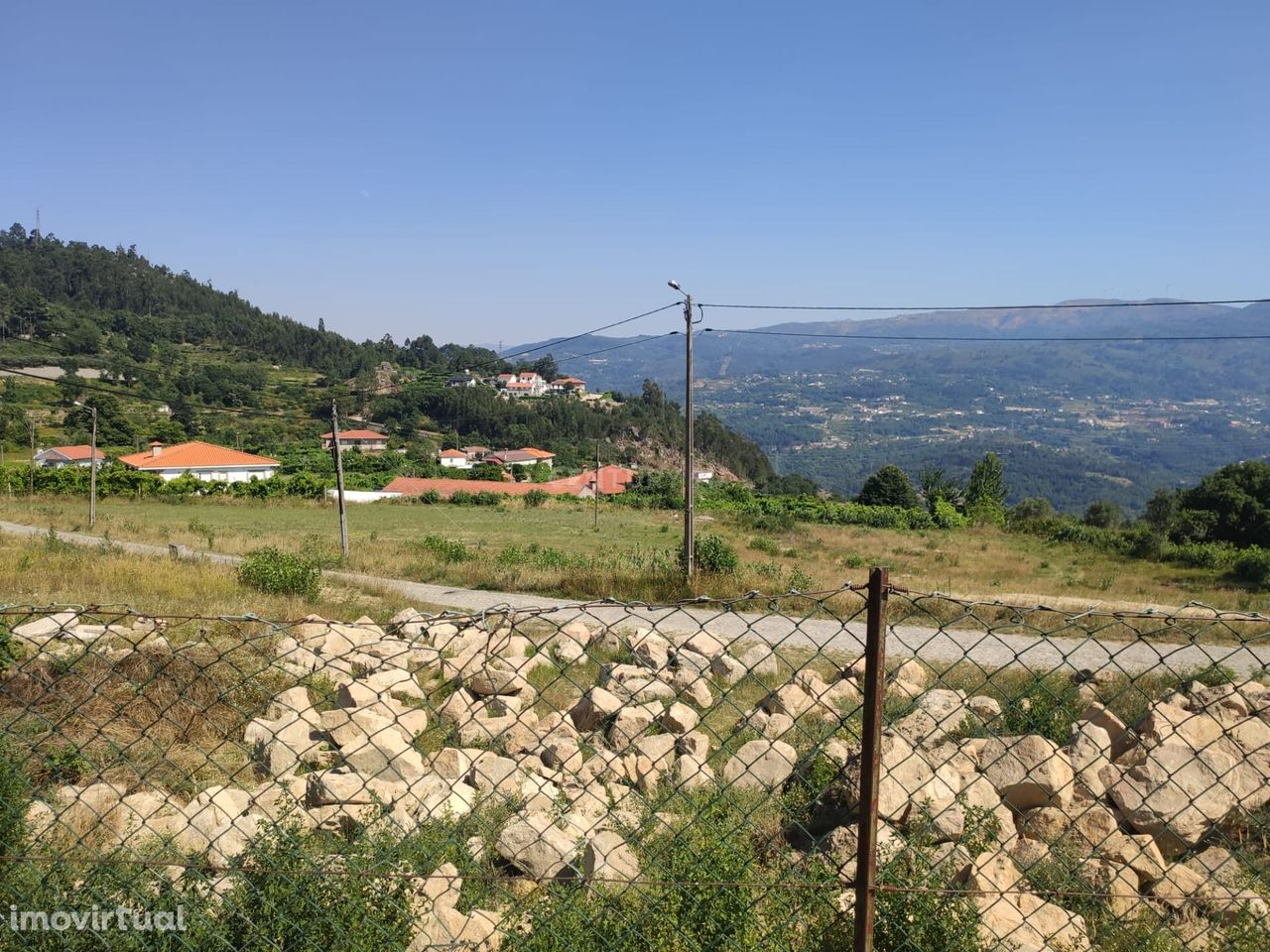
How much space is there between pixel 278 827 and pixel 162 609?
10.2 metres

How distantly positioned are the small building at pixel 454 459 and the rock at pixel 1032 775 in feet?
267

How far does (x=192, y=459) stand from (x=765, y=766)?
66839mm

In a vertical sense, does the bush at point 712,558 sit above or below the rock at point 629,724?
below

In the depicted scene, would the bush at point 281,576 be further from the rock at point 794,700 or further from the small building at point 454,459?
the small building at point 454,459

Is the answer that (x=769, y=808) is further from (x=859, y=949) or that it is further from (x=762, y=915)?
(x=859, y=949)

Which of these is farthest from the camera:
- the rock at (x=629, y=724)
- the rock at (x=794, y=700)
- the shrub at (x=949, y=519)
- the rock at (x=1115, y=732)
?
the shrub at (x=949, y=519)

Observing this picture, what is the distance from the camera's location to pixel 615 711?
7129mm

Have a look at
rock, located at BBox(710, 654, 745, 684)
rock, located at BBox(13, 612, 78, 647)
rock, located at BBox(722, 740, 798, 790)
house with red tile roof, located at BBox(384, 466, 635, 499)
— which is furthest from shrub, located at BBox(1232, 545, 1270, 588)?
house with red tile roof, located at BBox(384, 466, 635, 499)

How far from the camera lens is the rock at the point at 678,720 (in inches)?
271

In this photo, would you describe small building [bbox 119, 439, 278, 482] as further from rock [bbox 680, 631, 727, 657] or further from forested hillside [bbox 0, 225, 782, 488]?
rock [bbox 680, 631, 727, 657]

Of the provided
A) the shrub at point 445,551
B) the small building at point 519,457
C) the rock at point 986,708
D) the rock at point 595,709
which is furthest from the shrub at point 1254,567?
the small building at point 519,457

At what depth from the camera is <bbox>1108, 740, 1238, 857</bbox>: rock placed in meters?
4.92

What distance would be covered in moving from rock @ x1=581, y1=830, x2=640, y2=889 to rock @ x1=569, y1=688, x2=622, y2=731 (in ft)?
8.88

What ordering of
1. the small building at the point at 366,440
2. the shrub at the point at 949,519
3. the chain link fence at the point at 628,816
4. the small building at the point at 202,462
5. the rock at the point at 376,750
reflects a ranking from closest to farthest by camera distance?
the chain link fence at the point at 628,816 < the rock at the point at 376,750 < the shrub at the point at 949,519 < the small building at the point at 202,462 < the small building at the point at 366,440
